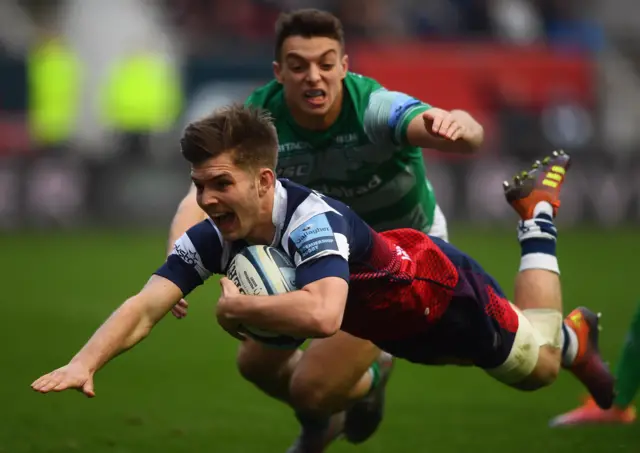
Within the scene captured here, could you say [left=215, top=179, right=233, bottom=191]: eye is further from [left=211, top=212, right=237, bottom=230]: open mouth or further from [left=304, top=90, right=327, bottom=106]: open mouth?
[left=304, top=90, right=327, bottom=106]: open mouth

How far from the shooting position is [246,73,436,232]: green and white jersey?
676cm

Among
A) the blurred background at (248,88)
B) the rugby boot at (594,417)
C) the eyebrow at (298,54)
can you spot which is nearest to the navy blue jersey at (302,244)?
the eyebrow at (298,54)

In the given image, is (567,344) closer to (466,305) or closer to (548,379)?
(548,379)

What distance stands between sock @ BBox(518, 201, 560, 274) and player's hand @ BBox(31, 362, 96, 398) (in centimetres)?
267

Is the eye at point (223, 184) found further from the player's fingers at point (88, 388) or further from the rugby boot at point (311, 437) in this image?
the rugby boot at point (311, 437)

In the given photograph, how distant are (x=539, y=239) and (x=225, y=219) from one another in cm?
220

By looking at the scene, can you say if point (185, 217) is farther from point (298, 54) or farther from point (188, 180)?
point (188, 180)

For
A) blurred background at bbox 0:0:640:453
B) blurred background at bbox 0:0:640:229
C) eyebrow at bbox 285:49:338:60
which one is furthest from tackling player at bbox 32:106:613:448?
blurred background at bbox 0:0:640:229

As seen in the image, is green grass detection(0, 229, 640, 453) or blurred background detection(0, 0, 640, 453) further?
blurred background detection(0, 0, 640, 453)

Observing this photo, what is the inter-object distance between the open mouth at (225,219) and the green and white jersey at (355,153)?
140 centimetres

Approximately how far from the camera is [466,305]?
6277 mm

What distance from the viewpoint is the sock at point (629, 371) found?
7723 mm

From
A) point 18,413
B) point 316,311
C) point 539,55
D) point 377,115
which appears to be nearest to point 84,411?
point 18,413

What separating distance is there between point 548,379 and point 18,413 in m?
3.38
